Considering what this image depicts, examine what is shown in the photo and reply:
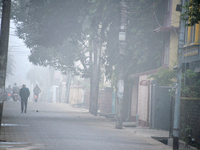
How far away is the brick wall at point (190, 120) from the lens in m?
10.9

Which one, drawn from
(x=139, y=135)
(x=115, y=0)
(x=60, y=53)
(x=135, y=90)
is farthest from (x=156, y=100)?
(x=60, y=53)

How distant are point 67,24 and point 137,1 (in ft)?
13.9

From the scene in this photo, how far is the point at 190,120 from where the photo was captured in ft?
37.6

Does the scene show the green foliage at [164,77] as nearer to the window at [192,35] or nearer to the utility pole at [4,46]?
the window at [192,35]

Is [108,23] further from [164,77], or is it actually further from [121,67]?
[121,67]

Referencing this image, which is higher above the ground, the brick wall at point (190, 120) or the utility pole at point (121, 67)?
the utility pole at point (121, 67)

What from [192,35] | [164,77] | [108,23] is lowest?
[164,77]

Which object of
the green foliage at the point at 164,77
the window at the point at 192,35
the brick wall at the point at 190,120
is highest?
the window at the point at 192,35

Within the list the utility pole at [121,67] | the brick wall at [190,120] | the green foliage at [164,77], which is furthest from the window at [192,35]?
the brick wall at [190,120]

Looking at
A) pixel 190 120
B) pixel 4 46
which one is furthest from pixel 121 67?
pixel 4 46

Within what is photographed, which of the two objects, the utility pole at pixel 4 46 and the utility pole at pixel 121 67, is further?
the utility pole at pixel 121 67

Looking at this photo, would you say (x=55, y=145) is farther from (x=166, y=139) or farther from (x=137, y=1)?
(x=137, y=1)

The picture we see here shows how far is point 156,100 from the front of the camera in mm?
17062

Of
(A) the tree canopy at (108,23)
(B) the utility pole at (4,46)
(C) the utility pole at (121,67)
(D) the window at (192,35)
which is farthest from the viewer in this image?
(A) the tree canopy at (108,23)
